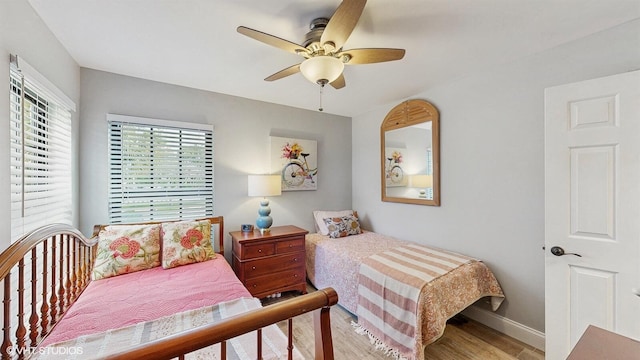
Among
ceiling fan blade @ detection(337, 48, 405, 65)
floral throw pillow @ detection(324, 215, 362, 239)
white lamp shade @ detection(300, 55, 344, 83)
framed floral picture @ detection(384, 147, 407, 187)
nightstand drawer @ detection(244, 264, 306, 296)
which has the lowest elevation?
nightstand drawer @ detection(244, 264, 306, 296)

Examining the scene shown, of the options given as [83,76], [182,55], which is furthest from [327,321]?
[83,76]

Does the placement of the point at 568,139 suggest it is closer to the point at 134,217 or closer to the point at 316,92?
the point at 316,92

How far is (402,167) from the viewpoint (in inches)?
128

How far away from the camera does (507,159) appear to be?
223 cm

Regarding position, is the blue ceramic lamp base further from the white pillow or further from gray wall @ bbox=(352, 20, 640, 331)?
gray wall @ bbox=(352, 20, 640, 331)

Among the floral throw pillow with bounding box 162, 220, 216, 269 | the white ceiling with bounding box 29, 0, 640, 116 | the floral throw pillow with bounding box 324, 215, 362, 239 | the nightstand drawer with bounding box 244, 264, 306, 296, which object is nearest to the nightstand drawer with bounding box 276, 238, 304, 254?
the nightstand drawer with bounding box 244, 264, 306, 296

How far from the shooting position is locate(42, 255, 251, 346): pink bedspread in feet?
4.46

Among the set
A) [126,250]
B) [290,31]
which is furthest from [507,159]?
[126,250]

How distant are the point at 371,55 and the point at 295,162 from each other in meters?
2.08

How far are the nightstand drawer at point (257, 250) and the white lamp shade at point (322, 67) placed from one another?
186 cm

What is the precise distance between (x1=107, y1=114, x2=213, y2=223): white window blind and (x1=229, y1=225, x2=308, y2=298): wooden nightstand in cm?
66

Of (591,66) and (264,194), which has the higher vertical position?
(591,66)

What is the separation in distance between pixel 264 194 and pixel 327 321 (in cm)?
212

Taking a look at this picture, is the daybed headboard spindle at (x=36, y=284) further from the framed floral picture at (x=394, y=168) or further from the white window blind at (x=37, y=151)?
the framed floral picture at (x=394, y=168)
